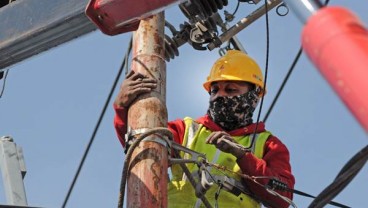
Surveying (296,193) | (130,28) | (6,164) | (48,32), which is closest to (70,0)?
(48,32)

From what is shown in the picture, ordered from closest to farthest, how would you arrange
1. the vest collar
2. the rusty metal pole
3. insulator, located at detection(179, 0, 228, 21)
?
1. the rusty metal pole
2. the vest collar
3. insulator, located at detection(179, 0, 228, 21)

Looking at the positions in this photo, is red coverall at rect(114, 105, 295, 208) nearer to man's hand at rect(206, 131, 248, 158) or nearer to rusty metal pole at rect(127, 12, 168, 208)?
man's hand at rect(206, 131, 248, 158)

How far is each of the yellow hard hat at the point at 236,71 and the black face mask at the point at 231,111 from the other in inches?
8.1

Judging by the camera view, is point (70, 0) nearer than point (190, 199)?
Yes

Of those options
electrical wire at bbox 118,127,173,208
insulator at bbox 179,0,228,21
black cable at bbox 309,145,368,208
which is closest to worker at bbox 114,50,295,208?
electrical wire at bbox 118,127,173,208

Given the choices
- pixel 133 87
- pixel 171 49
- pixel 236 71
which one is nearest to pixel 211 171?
pixel 133 87

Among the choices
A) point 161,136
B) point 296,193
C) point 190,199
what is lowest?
point 296,193

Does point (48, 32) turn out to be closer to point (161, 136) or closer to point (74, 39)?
point (74, 39)

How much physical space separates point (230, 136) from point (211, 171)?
1.17 ft

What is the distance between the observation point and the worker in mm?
4668

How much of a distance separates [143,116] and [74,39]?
63 cm

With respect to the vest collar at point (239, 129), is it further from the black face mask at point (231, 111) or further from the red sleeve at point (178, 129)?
the red sleeve at point (178, 129)

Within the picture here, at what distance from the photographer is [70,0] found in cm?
405

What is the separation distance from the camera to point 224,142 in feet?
15.1
